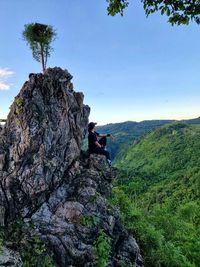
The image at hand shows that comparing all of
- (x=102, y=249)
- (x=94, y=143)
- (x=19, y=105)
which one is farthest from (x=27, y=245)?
(x=19, y=105)

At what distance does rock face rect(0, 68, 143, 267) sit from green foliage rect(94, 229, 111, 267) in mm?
224

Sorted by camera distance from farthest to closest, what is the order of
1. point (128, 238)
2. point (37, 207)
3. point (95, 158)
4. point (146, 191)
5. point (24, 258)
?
point (146, 191) → point (95, 158) → point (128, 238) → point (37, 207) → point (24, 258)

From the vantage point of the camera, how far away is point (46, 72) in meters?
23.8

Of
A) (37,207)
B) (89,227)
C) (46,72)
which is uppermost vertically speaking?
(46,72)

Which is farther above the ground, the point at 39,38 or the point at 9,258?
the point at 39,38

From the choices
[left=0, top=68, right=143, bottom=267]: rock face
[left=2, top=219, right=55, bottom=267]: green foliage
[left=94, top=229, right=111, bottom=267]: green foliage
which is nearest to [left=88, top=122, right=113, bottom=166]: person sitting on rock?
[left=0, top=68, right=143, bottom=267]: rock face

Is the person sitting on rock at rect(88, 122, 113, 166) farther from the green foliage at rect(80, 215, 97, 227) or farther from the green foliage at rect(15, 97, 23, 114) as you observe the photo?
the green foliage at rect(80, 215, 97, 227)

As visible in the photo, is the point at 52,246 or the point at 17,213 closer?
the point at 52,246

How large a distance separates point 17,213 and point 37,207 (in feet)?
3.95

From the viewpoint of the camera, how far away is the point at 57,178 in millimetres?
20766

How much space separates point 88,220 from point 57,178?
3397 millimetres

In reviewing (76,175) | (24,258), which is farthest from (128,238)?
(24,258)

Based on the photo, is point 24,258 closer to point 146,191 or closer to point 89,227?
point 89,227

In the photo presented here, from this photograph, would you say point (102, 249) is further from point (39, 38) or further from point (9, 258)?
point (39, 38)
